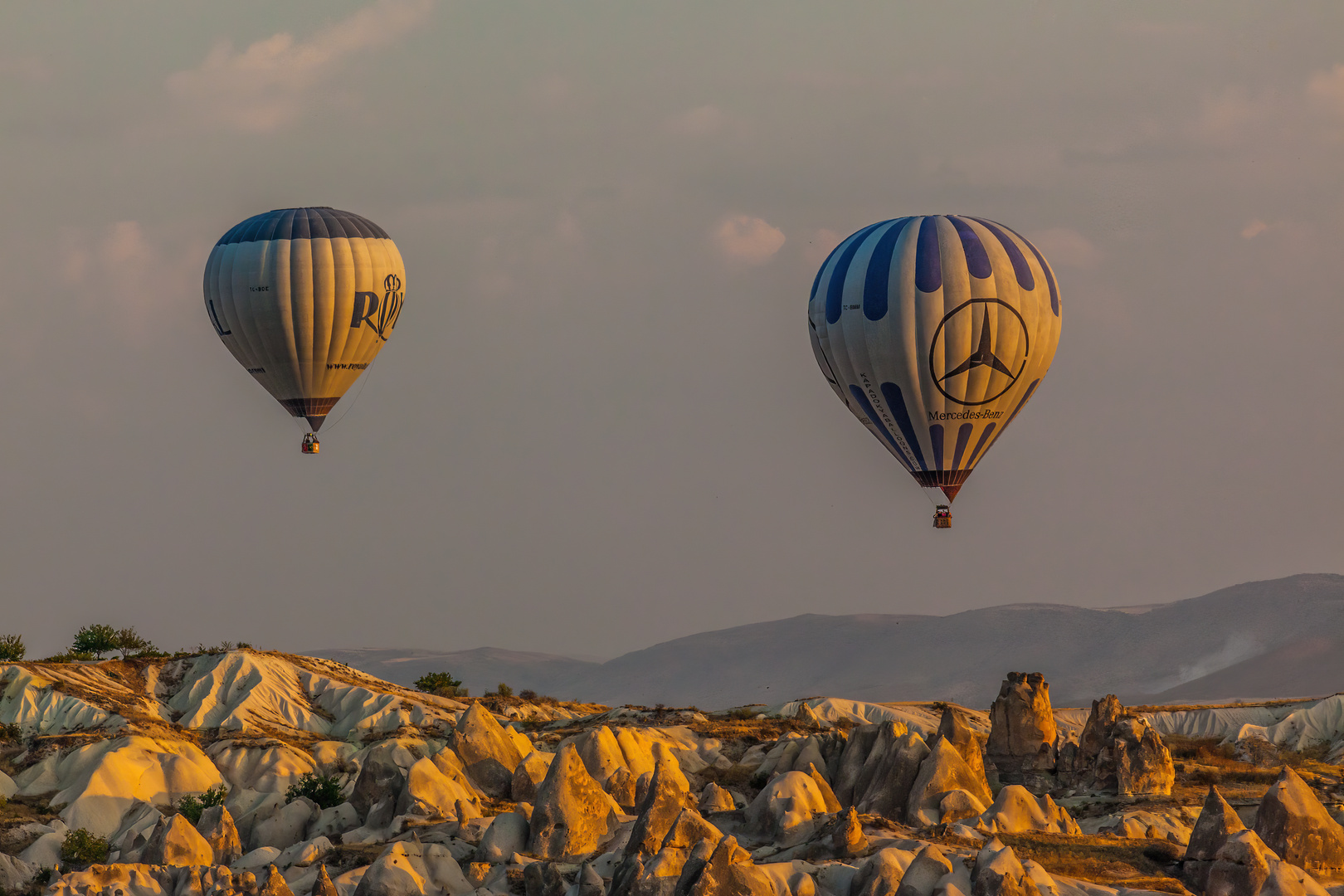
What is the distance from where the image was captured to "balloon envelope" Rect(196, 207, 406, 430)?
102 metres

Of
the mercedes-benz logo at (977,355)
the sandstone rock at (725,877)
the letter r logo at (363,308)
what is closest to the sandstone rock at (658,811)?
the sandstone rock at (725,877)

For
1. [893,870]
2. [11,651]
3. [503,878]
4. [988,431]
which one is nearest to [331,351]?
[11,651]

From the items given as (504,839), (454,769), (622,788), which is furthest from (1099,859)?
(454,769)

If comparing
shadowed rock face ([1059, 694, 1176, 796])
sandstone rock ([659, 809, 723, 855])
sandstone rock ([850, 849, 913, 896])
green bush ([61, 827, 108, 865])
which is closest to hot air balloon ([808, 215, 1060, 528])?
shadowed rock face ([1059, 694, 1176, 796])

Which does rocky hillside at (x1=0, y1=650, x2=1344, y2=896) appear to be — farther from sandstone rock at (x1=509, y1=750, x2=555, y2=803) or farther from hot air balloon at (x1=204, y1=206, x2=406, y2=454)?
hot air balloon at (x1=204, y1=206, x2=406, y2=454)

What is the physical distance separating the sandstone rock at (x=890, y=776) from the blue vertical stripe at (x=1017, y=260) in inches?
857

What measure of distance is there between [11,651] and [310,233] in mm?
35329

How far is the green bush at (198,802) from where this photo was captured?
84.6 m

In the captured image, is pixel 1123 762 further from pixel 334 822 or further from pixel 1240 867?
pixel 334 822

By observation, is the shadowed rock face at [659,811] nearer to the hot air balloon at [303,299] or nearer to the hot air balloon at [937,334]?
the hot air balloon at [937,334]

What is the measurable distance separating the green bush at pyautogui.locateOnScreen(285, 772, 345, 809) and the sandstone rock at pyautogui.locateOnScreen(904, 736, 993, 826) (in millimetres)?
26817

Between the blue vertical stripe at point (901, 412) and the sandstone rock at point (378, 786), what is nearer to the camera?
the sandstone rock at point (378, 786)

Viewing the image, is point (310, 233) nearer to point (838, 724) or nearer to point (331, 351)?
point (331, 351)

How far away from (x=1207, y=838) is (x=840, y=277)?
3455 cm
